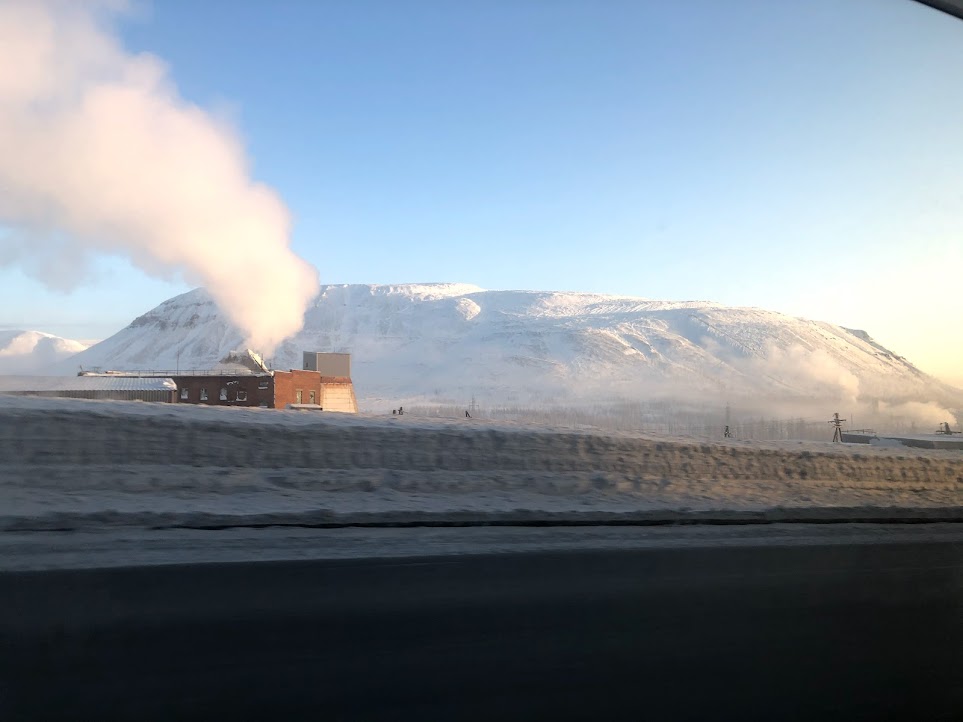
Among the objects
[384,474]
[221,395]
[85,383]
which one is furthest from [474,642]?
[221,395]

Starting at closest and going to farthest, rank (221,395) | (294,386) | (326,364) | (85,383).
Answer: (85,383) < (294,386) < (221,395) < (326,364)

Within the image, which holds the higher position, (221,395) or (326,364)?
(326,364)

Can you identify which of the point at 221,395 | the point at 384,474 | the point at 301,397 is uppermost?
the point at 221,395

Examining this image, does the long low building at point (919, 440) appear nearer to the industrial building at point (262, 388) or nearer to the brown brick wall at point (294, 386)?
the industrial building at point (262, 388)

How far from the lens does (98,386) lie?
32719 millimetres

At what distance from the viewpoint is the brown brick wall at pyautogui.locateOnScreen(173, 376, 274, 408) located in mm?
34719

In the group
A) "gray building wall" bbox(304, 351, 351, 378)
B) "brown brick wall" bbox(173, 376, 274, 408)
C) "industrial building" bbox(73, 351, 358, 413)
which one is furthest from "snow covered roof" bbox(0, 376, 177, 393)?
"gray building wall" bbox(304, 351, 351, 378)

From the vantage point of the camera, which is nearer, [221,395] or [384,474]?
[384,474]

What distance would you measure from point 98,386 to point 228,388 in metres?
5.87

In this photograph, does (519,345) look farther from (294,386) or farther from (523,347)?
(294,386)

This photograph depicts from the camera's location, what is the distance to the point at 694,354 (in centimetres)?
9712

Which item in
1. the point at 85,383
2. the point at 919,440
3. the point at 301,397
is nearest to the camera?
the point at 919,440

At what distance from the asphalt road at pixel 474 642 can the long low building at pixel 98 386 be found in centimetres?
1913

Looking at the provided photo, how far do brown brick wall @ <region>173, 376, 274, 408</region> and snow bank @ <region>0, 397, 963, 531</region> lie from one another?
24801 mm
